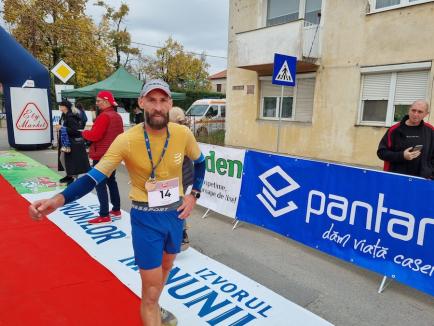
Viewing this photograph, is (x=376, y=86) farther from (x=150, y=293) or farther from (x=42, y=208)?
(x=42, y=208)

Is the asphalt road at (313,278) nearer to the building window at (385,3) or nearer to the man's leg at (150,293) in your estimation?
the man's leg at (150,293)

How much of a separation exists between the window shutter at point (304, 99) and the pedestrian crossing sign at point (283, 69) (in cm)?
470

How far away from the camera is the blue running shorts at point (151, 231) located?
229cm

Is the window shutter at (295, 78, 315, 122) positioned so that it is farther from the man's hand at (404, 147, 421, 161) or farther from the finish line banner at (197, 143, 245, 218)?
the man's hand at (404, 147, 421, 161)

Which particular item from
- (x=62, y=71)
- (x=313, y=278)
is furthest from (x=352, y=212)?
(x=62, y=71)

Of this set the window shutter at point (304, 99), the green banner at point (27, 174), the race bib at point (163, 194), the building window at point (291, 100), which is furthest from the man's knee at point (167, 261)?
the window shutter at point (304, 99)

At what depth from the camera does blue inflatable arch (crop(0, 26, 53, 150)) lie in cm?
1117

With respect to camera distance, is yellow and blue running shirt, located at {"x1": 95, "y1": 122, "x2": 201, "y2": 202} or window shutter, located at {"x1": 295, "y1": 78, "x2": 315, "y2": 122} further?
window shutter, located at {"x1": 295, "y1": 78, "x2": 315, "y2": 122}

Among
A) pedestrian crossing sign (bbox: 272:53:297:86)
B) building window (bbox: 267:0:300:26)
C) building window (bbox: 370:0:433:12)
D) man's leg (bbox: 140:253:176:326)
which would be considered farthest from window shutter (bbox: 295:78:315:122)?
man's leg (bbox: 140:253:176:326)

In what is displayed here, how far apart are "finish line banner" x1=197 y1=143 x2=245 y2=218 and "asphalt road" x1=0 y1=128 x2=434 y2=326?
386mm

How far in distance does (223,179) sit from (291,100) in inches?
A: 309

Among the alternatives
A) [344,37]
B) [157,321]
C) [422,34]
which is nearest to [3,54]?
[344,37]

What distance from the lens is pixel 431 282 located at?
3.23m

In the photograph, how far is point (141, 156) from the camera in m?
2.28
